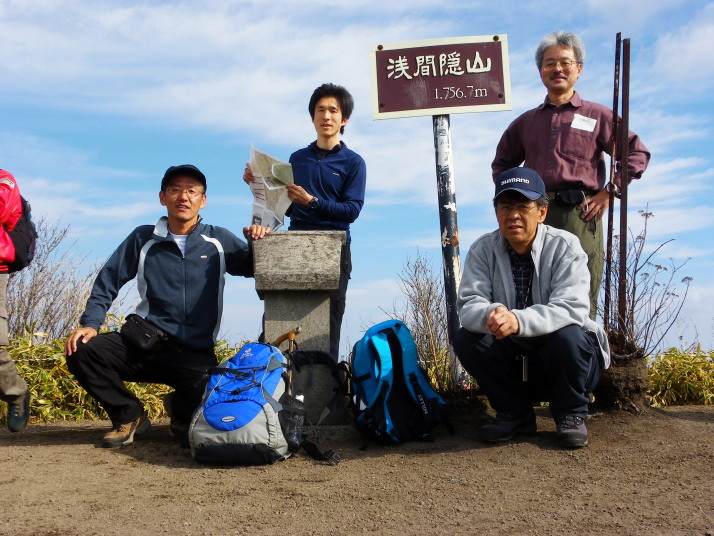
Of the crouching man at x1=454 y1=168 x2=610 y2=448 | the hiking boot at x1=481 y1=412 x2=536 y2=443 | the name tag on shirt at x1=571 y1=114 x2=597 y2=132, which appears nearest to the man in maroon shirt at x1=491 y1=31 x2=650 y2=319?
the name tag on shirt at x1=571 y1=114 x2=597 y2=132

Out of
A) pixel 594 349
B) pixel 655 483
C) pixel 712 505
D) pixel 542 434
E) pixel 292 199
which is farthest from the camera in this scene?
pixel 292 199

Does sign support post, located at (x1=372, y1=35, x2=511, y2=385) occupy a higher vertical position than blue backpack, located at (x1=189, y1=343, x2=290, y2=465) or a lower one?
higher

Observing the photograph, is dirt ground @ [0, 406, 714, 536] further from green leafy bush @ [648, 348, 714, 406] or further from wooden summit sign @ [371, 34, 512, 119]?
wooden summit sign @ [371, 34, 512, 119]

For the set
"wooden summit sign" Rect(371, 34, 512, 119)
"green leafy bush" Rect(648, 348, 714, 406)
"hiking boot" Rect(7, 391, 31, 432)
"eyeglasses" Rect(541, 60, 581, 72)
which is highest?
"wooden summit sign" Rect(371, 34, 512, 119)

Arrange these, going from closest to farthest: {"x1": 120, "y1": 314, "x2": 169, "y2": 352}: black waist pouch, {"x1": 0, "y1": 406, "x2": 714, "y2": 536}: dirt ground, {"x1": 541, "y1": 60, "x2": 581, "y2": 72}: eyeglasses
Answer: {"x1": 0, "y1": 406, "x2": 714, "y2": 536}: dirt ground
{"x1": 120, "y1": 314, "x2": 169, "y2": 352}: black waist pouch
{"x1": 541, "y1": 60, "x2": 581, "y2": 72}: eyeglasses

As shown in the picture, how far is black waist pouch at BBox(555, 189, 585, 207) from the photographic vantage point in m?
4.32

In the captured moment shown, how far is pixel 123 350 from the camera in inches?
167

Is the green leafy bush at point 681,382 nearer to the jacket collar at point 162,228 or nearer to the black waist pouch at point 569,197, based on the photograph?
the black waist pouch at point 569,197

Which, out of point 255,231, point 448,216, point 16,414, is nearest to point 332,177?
point 255,231

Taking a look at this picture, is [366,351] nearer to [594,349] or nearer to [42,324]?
[594,349]

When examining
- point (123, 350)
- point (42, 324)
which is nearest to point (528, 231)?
point (123, 350)

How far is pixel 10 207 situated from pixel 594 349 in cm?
358

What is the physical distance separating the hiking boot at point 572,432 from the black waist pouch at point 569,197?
130cm

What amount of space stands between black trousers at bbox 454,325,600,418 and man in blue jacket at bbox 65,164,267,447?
4.82 ft
